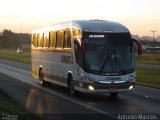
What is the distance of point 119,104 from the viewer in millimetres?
18672

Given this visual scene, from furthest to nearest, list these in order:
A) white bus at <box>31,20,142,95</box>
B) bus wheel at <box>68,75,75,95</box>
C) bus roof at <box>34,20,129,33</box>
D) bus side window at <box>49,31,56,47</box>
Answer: bus side window at <box>49,31,56,47</box>, bus wheel at <box>68,75,75,95</box>, bus roof at <box>34,20,129,33</box>, white bus at <box>31,20,142,95</box>

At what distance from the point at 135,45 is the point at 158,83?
8.75m

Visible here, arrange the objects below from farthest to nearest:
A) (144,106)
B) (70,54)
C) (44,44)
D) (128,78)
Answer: (44,44) < (70,54) < (128,78) < (144,106)

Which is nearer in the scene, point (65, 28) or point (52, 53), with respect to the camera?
point (65, 28)

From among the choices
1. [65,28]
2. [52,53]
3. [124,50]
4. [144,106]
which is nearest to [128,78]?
[124,50]

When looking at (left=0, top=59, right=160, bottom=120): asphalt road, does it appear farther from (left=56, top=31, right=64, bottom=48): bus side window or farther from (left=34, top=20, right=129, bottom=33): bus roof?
(left=34, top=20, right=129, bottom=33): bus roof

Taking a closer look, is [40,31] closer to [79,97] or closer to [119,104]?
[79,97]

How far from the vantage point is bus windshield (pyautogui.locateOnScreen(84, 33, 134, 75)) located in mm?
20250

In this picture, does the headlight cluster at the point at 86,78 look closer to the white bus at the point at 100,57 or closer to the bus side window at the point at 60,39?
the white bus at the point at 100,57

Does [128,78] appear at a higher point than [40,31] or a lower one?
lower

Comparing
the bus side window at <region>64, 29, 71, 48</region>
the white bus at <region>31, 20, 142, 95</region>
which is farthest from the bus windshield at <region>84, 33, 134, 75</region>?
the bus side window at <region>64, 29, 71, 48</region>

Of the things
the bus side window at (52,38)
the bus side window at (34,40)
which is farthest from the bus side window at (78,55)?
the bus side window at (34,40)

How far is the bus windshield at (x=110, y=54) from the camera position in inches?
797

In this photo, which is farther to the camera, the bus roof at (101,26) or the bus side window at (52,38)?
the bus side window at (52,38)
